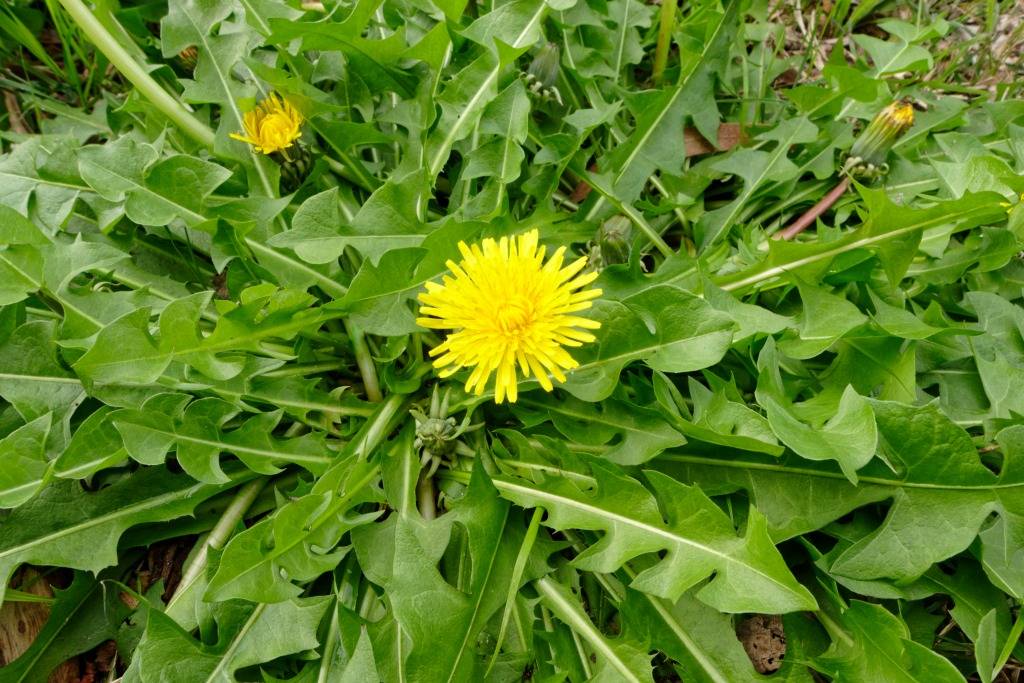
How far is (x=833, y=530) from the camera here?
1.53 metres

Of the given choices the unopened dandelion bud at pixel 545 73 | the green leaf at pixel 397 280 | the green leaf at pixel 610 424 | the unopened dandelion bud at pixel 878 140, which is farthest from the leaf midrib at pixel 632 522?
the unopened dandelion bud at pixel 878 140

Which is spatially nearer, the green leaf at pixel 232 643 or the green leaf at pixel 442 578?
the green leaf at pixel 442 578

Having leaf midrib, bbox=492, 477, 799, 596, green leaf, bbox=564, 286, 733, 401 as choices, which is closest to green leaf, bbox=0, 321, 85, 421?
leaf midrib, bbox=492, 477, 799, 596

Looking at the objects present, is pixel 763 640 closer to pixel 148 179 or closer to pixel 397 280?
pixel 397 280

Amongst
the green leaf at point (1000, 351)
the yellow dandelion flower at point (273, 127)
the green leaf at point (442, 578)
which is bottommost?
the green leaf at point (442, 578)

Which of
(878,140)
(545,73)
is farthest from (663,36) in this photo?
(878,140)

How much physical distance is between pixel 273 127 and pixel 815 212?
152cm

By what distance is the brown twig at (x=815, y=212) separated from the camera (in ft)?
6.41

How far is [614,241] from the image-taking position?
5.70ft

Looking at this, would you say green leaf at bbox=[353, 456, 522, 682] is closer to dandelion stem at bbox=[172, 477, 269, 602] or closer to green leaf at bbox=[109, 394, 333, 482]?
green leaf at bbox=[109, 394, 333, 482]

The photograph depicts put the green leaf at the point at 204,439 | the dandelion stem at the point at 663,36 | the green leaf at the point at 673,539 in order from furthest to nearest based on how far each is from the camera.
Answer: the dandelion stem at the point at 663,36
the green leaf at the point at 204,439
the green leaf at the point at 673,539

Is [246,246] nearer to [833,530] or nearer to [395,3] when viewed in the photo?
[395,3]

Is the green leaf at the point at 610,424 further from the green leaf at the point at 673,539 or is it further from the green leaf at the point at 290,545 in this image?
the green leaf at the point at 290,545

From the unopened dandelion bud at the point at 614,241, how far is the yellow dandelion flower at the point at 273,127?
85 cm
